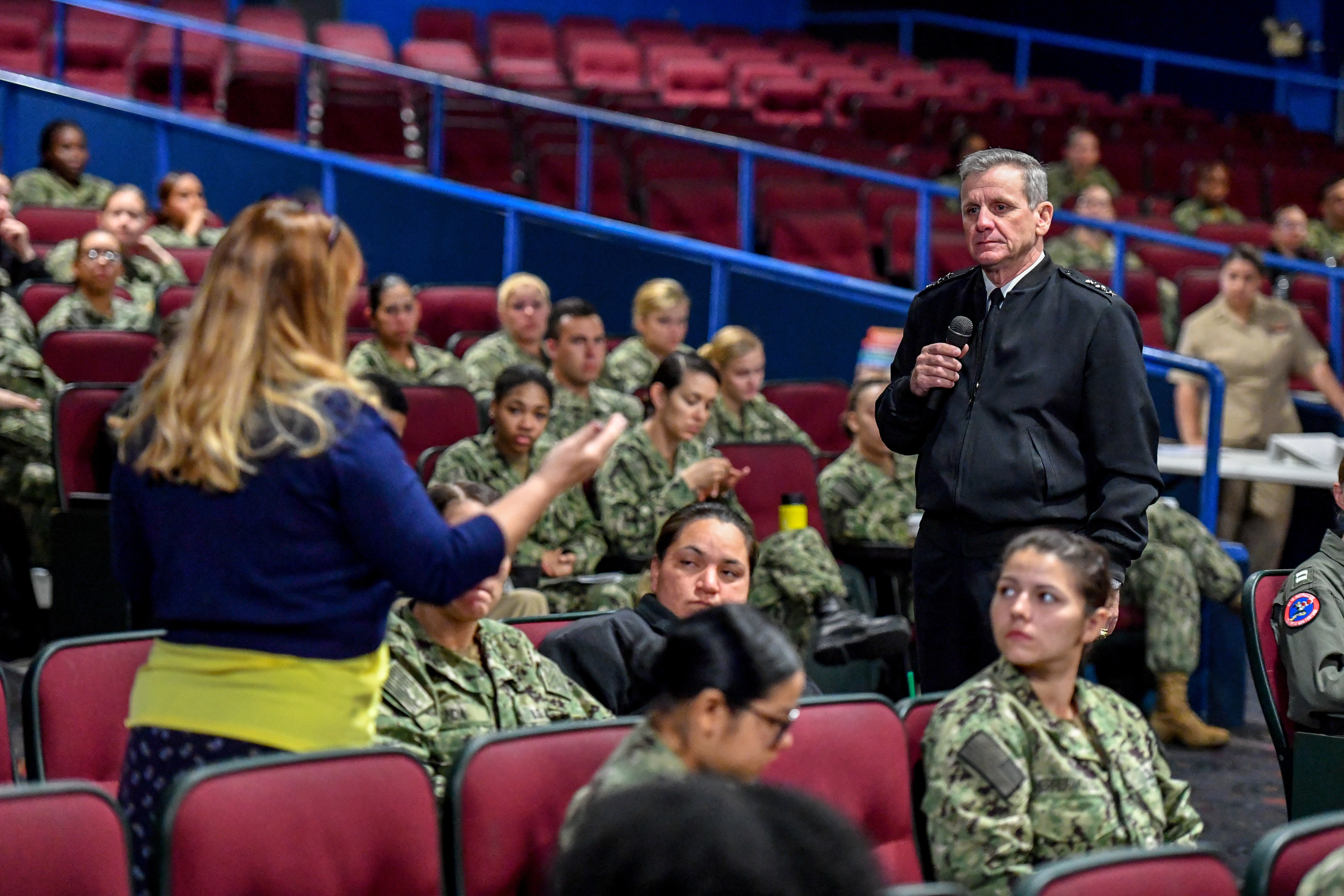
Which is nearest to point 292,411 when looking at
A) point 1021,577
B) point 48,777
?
point 48,777

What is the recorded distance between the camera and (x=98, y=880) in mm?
1857

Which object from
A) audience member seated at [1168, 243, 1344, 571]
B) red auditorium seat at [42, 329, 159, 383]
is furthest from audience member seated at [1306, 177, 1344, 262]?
red auditorium seat at [42, 329, 159, 383]

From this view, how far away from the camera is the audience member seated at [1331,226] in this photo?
8.71 meters

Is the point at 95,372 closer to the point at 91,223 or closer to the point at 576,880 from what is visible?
the point at 91,223

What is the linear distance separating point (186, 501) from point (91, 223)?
5.32 metres

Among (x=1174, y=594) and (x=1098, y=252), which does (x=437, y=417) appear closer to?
(x=1174, y=594)

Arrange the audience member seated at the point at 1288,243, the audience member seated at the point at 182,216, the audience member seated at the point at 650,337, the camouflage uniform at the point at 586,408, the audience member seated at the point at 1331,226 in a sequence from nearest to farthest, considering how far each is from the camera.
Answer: the camouflage uniform at the point at 586,408, the audience member seated at the point at 650,337, the audience member seated at the point at 182,216, the audience member seated at the point at 1288,243, the audience member seated at the point at 1331,226

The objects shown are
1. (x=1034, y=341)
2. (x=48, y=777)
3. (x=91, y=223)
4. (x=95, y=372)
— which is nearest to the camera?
(x=48, y=777)

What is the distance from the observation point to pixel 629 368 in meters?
6.01

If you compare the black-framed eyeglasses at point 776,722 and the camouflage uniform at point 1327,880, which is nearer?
the camouflage uniform at point 1327,880

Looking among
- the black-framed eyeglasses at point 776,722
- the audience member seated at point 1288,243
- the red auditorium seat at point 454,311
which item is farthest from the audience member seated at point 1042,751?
the audience member seated at point 1288,243

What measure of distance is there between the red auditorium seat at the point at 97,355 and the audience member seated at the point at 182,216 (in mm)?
1679

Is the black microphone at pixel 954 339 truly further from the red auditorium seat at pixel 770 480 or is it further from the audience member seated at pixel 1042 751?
the red auditorium seat at pixel 770 480

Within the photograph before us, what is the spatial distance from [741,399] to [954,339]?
2.71m
